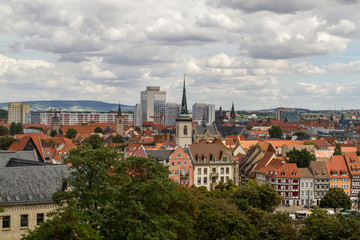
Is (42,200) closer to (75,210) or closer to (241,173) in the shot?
(75,210)

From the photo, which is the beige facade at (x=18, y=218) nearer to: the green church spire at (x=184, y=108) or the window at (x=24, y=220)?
the window at (x=24, y=220)

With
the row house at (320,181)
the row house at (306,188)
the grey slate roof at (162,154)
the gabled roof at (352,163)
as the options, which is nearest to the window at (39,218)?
the grey slate roof at (162,154)

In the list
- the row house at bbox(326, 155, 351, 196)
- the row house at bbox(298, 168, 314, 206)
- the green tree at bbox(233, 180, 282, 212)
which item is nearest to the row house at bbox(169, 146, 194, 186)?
the row house at bbox(298, 168, 314, 206)

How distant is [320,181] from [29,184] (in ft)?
246

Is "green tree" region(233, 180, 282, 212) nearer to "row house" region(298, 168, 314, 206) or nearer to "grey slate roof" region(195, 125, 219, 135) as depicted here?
"row house" region(298, 168, 314, 206)

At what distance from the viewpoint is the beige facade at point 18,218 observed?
145 ft

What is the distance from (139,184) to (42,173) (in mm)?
12443

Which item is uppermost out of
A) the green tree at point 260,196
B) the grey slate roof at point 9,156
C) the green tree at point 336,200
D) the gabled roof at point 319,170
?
the grey slate roof at point 9,156

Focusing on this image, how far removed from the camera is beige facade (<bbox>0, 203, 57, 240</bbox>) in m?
44.2

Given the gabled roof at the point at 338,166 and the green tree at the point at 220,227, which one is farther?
the gabled roof at the point at 338,166

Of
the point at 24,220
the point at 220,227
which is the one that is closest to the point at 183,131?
the point at 220,227

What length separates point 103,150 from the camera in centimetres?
3853

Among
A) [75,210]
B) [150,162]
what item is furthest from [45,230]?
[150,162]

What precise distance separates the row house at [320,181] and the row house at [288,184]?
13.4ft
